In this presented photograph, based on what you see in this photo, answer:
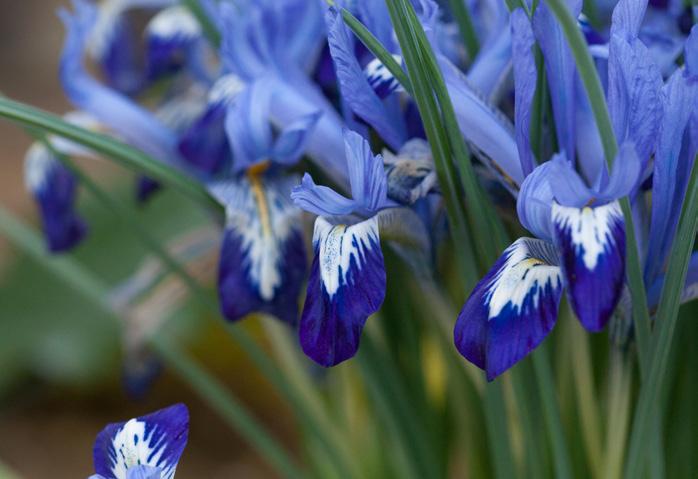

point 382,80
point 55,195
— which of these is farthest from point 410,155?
point 55,195

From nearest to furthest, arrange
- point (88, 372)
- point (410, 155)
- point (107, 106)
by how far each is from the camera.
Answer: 1. point (410, 155)
2. point (107, 106)
3. point (88, 372)

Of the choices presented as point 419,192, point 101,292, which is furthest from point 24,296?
point 419,192

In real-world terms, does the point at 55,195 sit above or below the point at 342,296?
above

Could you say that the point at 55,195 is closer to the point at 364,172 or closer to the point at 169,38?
the point at 169,38

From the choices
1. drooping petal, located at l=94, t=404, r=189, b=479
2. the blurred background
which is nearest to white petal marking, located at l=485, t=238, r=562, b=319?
drooping petal, located at l=94, t=404, r=189, b=479

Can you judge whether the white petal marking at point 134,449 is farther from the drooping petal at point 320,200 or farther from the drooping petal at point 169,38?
the drooping petal at point 169,38

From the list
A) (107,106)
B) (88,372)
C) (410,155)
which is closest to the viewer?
(410,155)

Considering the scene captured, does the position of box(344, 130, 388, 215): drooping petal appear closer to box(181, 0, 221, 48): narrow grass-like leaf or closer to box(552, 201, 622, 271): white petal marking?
box(552, 201, 622, 271): white petal marking

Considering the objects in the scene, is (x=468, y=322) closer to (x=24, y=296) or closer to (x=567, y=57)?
(x=567, y=57)
